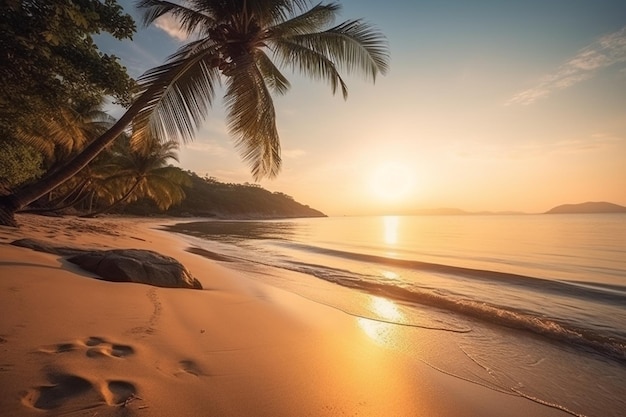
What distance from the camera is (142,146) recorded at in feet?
27.4

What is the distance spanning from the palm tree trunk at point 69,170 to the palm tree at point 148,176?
65.8 ft

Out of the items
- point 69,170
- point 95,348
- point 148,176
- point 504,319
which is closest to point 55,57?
point 69,170

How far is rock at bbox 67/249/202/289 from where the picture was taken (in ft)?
17.3

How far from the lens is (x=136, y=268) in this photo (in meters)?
5.43

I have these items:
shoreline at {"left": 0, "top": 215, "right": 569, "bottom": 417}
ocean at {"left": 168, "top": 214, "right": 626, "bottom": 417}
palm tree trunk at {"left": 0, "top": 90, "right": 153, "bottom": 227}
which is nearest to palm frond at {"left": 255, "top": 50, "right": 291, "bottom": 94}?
palm tree trunk at {"left": 0, "top": 90, "right": 153, "bottom": 227}

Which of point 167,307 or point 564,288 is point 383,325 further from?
point 564,288

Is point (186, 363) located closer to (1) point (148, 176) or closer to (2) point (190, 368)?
(2) point (190, 368)

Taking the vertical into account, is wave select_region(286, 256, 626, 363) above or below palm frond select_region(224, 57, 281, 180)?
below

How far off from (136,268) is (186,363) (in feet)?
11.1

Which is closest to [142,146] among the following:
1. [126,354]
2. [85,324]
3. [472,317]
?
[85,324]

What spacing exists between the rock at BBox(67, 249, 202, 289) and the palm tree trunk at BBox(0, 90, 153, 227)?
1.68m

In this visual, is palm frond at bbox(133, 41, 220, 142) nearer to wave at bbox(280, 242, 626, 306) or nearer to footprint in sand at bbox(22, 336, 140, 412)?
footprint in sand at bbox(22, 336, 140, 412)

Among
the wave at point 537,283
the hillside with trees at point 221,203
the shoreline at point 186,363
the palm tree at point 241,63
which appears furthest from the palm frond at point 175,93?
the hillside with trees at point 221,203

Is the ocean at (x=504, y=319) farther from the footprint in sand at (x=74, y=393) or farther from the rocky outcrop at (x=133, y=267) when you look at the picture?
the footprint in sand at (x=74, y=393)
